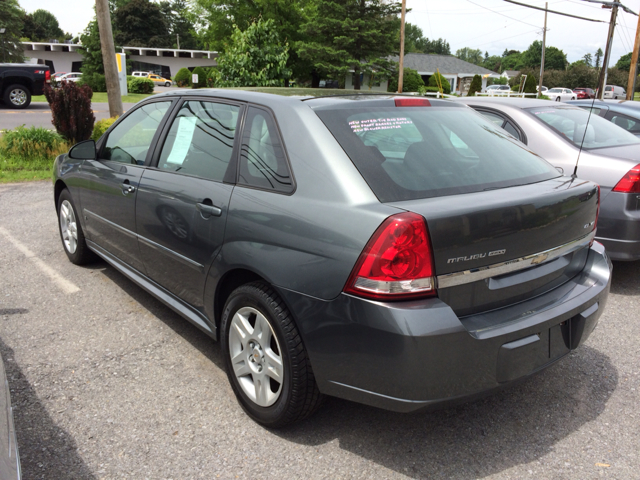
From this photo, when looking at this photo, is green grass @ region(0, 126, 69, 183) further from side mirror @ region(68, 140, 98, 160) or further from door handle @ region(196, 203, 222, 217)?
door handle @ region(196, 203, 222, 217)

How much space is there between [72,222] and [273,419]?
326cm

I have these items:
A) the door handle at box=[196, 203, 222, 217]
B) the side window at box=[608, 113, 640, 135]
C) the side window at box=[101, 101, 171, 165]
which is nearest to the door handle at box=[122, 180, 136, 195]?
the side window at box=[101, 101, 171, 165]

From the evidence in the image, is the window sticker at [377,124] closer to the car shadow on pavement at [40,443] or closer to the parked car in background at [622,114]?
the car shadow on pavement at [40,443]

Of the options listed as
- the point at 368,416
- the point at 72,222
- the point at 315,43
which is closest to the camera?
the point at 368,416

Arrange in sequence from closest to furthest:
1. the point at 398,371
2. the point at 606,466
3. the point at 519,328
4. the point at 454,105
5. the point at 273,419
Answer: the point at 398,371 → the point at 519,328 → the point at 606,466 → the point at 273,419 → the point at 454,105

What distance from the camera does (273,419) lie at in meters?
2.54

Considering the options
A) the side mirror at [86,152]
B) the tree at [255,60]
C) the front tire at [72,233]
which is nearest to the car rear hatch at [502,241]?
the side mirror at [86,152]

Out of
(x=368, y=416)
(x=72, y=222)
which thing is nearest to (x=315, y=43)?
(x=72, y=222)

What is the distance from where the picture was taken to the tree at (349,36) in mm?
36750

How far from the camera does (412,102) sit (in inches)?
114

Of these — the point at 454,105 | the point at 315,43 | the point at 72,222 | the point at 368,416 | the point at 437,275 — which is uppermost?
the point at 315,43

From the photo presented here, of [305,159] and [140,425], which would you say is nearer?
[305,159]

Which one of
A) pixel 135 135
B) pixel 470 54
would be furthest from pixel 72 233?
pixel 470 54

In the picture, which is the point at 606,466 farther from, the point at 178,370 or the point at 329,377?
the point at 178,370
